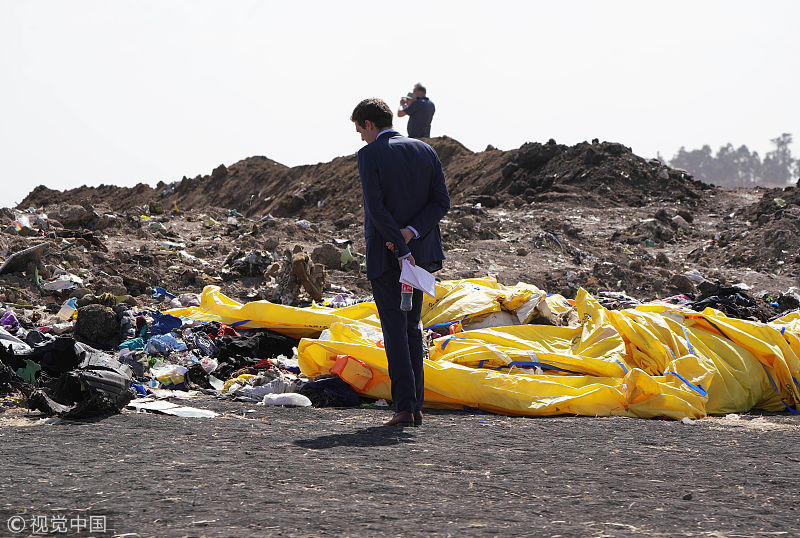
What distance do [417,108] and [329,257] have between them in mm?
7217

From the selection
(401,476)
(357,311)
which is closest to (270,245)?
(357,311)

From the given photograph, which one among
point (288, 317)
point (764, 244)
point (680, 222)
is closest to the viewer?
point (288, 317)

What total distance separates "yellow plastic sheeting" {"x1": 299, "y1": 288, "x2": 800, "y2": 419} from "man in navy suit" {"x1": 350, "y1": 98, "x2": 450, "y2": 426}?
0.71m

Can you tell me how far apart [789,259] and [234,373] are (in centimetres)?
1199

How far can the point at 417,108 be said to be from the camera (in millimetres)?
17328

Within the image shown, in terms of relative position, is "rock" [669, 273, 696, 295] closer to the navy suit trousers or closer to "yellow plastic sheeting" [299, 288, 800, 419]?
"yellow plastic sheeting" [299, 288, 800, 419]

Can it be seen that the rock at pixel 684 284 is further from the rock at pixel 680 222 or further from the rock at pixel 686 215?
the rock at pixel 686 215

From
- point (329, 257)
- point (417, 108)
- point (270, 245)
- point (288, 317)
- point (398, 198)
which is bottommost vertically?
point (288, 317)

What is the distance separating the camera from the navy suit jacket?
158 inches

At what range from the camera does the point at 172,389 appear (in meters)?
5.18

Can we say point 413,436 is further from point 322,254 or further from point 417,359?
point 322,254

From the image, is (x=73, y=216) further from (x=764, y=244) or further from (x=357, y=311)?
(x=764, y=244)

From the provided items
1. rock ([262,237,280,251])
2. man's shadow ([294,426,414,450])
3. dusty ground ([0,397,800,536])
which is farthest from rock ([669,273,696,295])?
man's shadow ([294,426,414,450])

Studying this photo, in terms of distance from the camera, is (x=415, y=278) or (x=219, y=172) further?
(x=219, y=172)
